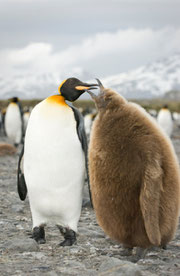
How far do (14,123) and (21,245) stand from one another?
12927 mm

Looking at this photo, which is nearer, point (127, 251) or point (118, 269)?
point (118, 269)

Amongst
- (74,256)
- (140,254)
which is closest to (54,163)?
(74,256)

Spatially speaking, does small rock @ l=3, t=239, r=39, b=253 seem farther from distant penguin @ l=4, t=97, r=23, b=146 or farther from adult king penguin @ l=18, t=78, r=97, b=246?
distant penguin @ l=4, t=97, r=23, b=146

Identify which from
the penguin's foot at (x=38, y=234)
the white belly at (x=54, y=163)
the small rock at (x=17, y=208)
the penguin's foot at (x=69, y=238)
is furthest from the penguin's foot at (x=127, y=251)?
the small rock at (x=17, y=208)

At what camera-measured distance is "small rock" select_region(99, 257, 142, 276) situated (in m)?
2.92

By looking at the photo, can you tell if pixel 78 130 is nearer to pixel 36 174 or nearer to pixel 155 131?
pixel 36 174

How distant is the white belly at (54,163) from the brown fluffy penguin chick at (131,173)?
66 centimetres

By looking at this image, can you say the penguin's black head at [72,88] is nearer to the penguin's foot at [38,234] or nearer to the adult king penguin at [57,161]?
the adult king penguin at [57,161]

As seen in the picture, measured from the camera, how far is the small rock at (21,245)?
12.2ft

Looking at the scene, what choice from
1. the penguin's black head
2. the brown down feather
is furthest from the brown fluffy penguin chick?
the penguin's black head

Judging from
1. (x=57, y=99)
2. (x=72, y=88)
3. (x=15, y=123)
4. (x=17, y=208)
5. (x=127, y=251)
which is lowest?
(x=17, y=208)

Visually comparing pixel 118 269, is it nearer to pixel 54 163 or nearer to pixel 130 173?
pixel 130 173

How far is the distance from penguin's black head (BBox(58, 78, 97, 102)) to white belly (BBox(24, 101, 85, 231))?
143 mm

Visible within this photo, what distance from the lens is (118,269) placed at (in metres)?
2.95
